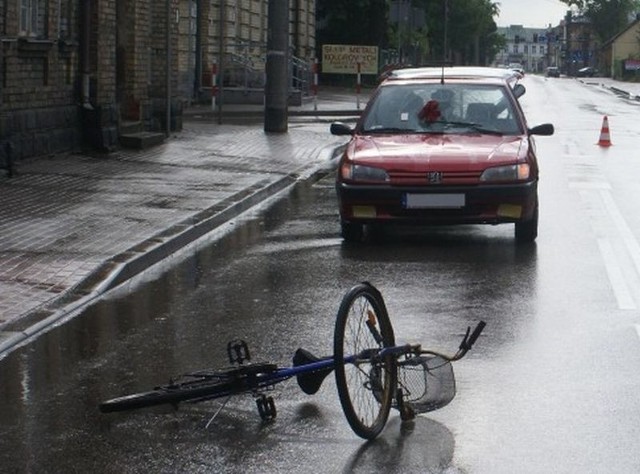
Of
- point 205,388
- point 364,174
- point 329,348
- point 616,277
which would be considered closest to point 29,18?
point 364,174

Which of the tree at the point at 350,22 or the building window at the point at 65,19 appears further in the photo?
the tree at the point at 350,22

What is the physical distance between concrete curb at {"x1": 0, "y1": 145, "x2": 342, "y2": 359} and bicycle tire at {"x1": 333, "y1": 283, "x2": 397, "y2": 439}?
2.60 m

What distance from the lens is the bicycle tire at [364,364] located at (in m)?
6.45

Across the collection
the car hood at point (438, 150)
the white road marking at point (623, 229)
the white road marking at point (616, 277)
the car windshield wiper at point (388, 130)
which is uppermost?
the car windshield wiper at point (388, 130)

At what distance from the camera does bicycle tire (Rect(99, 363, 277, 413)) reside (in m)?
6.91

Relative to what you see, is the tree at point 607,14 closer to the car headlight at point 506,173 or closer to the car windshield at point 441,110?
the car windshield at point 441,110

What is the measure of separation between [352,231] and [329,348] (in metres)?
5.11

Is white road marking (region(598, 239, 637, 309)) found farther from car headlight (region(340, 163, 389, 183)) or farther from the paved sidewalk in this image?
the paved sidewalk

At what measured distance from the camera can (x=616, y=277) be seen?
11.5 metres

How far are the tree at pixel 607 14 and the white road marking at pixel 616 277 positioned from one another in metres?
180

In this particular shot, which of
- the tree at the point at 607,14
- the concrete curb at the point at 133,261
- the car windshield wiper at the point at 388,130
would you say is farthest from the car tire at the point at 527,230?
the tree at the point at 607,14

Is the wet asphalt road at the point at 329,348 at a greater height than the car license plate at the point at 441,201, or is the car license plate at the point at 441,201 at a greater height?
the car license plate at the point at 441,201

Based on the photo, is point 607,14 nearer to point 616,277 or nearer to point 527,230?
point 527,230

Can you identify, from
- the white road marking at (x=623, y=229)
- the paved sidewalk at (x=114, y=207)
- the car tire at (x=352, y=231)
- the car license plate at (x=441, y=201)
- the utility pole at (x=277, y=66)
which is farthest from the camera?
the utility pole at (x=277, y=66)
